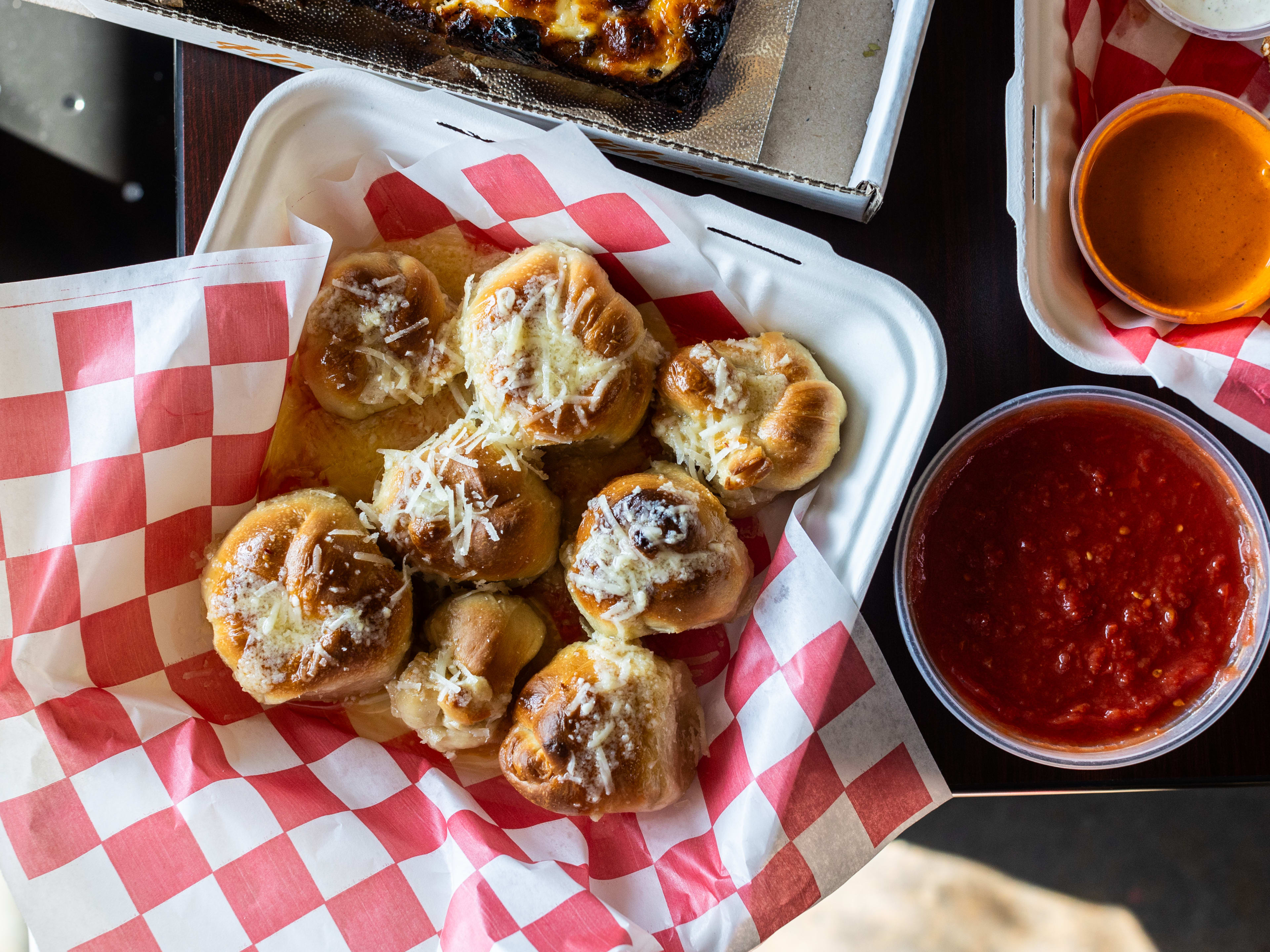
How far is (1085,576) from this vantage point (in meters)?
1.63

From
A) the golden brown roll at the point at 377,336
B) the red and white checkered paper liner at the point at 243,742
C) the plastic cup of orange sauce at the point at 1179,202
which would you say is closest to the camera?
the red and white checkered paper liner at the point at 243,742

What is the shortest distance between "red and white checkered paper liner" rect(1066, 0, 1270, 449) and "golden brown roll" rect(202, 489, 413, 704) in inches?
55.6

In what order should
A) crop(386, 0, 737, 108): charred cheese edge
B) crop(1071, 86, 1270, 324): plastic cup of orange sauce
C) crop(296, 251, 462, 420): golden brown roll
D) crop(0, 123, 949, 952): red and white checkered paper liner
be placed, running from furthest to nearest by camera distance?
1. crop(386, 0, 737, 108): charred cheese edge
2. crop(1071, 86, 1270, 324): plastic cup of orange sauce
3. crop(296, 251, 462, 420): golden brown roll
4. crop(0, 123, 949, 952): red and white checkered paper liner

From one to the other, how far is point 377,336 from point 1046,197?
127 cm

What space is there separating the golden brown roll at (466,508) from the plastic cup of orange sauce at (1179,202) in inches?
44.9

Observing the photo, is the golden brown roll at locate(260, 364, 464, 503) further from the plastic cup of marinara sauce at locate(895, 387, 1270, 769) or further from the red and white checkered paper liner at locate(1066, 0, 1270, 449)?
the red and white checkered paper liner at locate(1066, 0, 1270, 449)

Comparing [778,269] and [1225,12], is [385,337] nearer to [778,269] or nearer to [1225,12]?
[778,269]

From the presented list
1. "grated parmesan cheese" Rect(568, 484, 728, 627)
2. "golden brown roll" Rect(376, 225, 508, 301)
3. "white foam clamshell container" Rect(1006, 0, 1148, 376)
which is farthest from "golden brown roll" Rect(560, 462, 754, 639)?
"white foam clamshell container" Rect(1006, 0, 1148, 376)

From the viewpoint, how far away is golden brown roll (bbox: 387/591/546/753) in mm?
1552

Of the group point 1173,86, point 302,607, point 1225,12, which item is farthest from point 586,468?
point 1225,12

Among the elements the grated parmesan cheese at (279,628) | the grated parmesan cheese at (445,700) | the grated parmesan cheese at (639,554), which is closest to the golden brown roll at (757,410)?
the grated parmesan cheese at (639,554)

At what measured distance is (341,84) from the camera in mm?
1606

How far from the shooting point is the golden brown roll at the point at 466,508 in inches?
61.0

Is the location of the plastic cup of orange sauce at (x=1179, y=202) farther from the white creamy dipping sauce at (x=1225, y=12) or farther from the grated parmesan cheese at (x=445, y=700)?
the grated parmesan cheese at (x=445, y=700)
